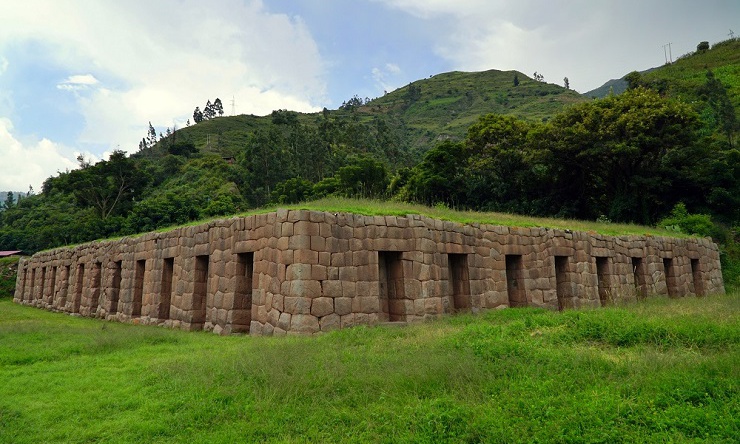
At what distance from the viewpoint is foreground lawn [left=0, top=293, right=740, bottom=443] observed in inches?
177

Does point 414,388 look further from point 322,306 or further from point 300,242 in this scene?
point 300,242

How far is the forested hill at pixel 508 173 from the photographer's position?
2359cm

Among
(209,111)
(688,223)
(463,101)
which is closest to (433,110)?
(463,101)

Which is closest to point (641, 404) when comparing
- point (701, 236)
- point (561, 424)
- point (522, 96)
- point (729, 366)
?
point (561, 424)

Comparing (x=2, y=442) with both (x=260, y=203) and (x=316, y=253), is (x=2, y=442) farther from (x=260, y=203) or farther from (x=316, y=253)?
(x=260, y=203)

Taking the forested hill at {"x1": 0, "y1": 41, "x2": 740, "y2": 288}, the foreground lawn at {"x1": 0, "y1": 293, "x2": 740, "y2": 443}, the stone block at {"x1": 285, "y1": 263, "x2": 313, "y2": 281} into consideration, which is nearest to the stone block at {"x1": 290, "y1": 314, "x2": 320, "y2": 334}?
the stone block at {"x1": 285, "y1": 263, "x2": 313, "y2": 281}

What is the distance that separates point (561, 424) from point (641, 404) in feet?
3.00

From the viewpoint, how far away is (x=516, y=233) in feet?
42.8

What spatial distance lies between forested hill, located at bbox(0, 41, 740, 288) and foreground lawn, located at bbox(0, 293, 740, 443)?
43.9 ft

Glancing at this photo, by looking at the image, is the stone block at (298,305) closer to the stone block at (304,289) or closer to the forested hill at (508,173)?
the stone block at (304,289)

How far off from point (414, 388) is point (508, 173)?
2557 centimetres

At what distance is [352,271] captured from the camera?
9.93m

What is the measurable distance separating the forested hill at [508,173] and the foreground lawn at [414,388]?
1340 cm

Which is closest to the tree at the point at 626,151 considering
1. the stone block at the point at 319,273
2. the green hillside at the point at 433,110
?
the stone block at the point at 319,273
